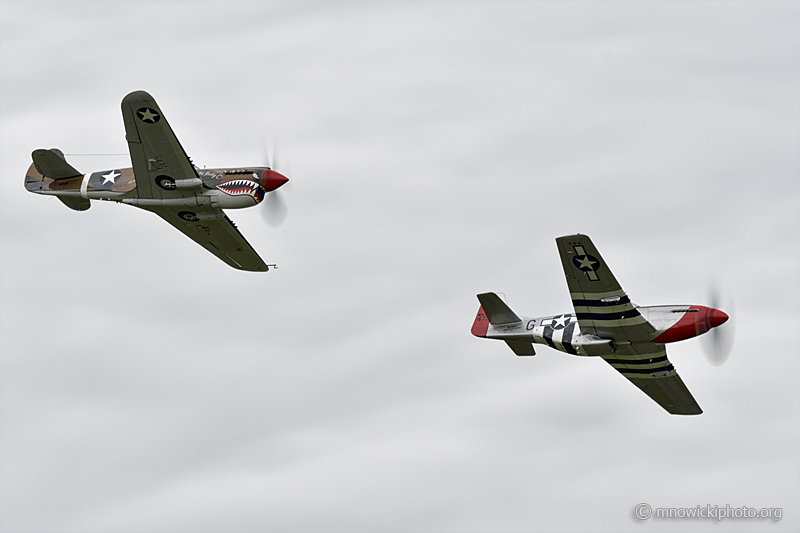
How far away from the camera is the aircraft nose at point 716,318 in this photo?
50.5 m

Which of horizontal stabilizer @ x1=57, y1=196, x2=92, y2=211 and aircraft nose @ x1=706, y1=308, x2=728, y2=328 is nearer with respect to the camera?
aircraft nose @ x1=706, y1=308, x2=728, y2=328

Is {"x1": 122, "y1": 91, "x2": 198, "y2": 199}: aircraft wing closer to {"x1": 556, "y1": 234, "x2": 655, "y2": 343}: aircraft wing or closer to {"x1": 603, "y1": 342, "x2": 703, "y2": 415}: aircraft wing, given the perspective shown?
{"x1": 556, "y1": 234, "x2": 655, "y2": 343}: aircraft wing

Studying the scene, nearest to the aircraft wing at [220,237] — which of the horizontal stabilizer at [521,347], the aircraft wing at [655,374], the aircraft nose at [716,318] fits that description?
the horizontal stabilizer at [521,347]

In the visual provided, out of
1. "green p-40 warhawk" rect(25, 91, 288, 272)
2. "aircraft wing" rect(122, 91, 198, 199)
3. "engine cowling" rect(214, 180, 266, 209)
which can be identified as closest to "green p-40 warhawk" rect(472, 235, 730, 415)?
"engine cowling" rect(214, 180, 266, 209)

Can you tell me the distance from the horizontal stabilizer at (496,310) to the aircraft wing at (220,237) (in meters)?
11.7

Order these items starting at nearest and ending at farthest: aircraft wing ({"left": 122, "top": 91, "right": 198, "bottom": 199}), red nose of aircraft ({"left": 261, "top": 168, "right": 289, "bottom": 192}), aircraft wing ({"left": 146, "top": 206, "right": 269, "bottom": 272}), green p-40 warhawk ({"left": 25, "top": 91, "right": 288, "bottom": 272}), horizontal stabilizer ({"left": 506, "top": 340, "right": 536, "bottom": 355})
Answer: aircraft wing ({"left": 122, "top": 91, "right": 198, "bottom": 199})
green p-40 warhawk ({"left": 25, "top": 91, "right": 288, "bottom": 272})
red nose of aircraft ({"left": 261, "top": 168, "right": 289, "bottom": 192})
horizontal stabilizer ({"left": 506, "top": 340, "right": 536, "bottom": 355})
aircraft wing ({"left": 146, "top": 206, "right": 269, "bottom": 272})

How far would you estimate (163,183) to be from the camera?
53438mm

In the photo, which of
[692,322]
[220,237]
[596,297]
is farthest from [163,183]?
[692,322]

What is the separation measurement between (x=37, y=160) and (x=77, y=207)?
9.71 feet

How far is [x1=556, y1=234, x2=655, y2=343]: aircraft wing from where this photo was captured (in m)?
48.6

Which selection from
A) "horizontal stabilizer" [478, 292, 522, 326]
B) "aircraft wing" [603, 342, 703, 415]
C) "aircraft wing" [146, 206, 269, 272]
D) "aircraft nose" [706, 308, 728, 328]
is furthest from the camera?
"aircraft wing" [146, 206, 269, 272]

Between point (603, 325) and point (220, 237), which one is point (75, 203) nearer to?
point (220, 237)

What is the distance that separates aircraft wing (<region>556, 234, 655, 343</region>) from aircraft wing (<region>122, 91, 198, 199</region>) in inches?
679

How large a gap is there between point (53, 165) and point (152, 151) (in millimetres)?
7861
